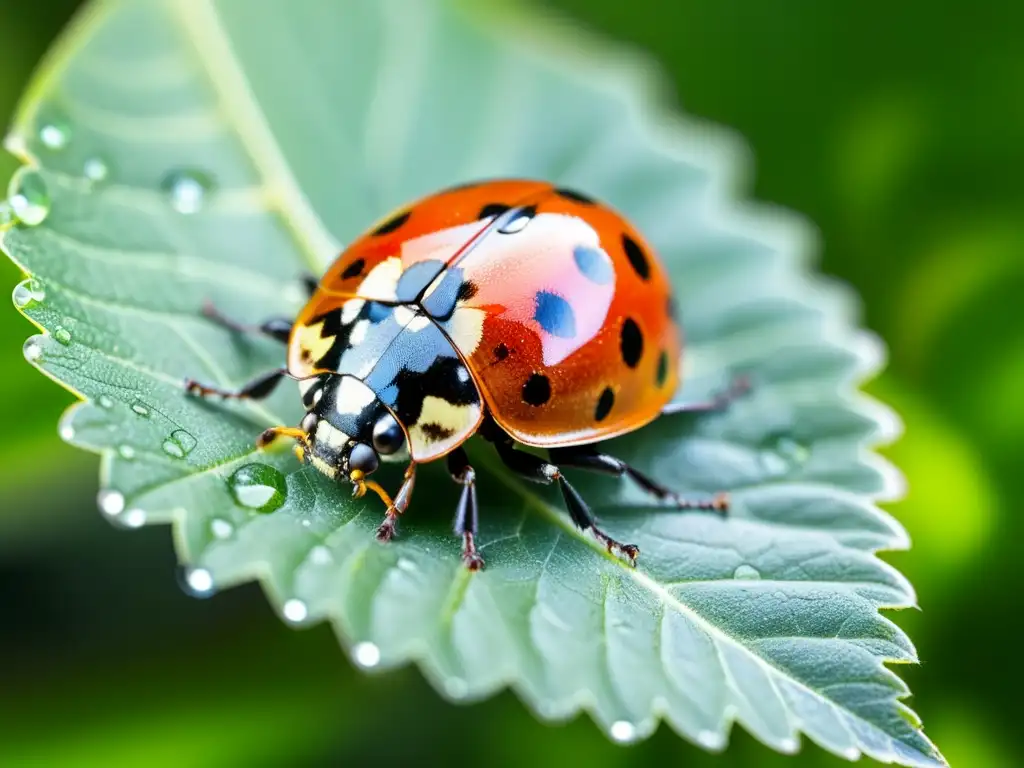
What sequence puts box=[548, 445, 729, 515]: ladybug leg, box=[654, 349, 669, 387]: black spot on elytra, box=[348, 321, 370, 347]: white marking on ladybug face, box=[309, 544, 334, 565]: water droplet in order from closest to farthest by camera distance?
1. box=[309, 544, 334, 565]: water droplet
2. box=[348, 321, 370, 347]: white marking on ladybug face
3. box=[548, 445, 729, 515]: ladybug leg
4. box=[654, 349, 669, 387]: black spot on elytra

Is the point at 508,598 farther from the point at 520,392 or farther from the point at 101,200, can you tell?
the point at 101,200

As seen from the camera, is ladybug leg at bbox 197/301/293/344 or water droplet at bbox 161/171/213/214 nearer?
ladybug leg at bbox 197/301/293/344

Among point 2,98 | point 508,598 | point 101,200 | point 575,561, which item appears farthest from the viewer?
point 2,98

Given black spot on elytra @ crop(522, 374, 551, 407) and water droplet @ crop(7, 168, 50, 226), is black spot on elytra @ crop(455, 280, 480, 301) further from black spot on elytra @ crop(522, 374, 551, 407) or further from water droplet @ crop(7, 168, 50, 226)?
water droplet @ crop(7, 168, 50, 226)

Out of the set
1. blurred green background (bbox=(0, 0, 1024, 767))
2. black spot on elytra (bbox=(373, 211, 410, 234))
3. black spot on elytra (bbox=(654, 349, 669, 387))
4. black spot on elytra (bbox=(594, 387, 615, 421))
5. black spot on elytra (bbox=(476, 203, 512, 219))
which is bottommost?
blurred green background (bbox=(0, 0, 1024, 767))

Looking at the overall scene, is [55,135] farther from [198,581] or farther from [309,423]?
[198,581]

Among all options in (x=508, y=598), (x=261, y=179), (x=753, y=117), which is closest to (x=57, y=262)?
(x=261, y=179)

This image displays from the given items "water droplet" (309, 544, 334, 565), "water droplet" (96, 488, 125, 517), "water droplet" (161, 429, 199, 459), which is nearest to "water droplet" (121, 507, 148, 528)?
"water droplet" (96, 488, 125, 517)

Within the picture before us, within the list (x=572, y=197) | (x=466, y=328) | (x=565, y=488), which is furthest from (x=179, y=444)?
(x=572, y=197)
